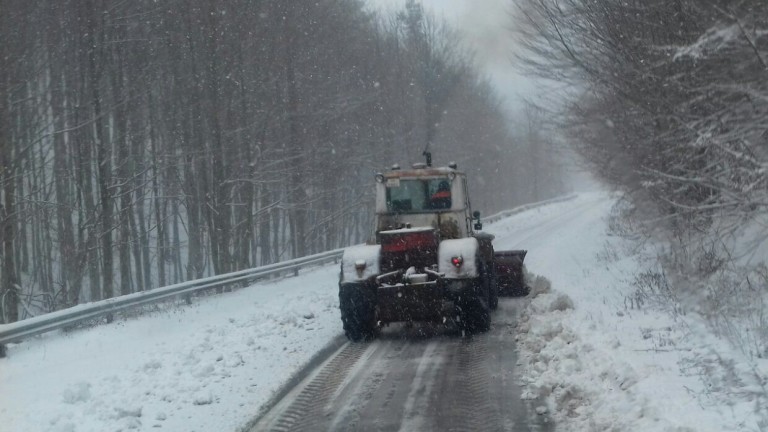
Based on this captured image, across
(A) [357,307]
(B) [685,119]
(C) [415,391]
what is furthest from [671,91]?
(C) [415,391]

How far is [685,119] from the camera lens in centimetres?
971

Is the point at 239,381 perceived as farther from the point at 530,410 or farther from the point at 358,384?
the point at 530,410

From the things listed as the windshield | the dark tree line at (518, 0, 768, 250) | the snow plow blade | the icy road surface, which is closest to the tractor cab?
the windshield

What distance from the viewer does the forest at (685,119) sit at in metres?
7.57

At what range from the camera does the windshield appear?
10.9 meters

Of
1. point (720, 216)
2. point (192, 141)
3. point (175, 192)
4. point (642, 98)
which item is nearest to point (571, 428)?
point (720, 216)

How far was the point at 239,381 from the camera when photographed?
7848mm

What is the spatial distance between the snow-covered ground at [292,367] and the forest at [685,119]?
29.4 inches

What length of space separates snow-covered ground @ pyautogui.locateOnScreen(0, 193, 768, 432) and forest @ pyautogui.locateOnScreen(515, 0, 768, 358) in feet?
2.45

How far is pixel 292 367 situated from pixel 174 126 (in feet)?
55.1

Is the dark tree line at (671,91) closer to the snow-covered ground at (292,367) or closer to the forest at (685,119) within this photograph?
the forest at (685,119)

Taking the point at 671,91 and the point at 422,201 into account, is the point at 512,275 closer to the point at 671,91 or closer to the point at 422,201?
the point at 422,201

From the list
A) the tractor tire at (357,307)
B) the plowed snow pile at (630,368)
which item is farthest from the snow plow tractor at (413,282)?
the plowed snow pile at (630,368)

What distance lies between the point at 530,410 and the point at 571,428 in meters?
0.67
